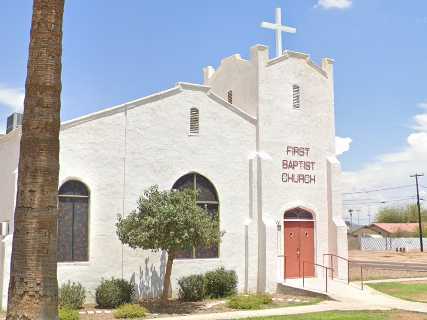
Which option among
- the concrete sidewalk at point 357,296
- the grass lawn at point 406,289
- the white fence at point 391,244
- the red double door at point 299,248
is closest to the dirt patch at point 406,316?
the concrete sidewalk at point 357,296

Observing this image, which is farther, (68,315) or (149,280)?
(149,280)

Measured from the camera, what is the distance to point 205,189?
21.8 m

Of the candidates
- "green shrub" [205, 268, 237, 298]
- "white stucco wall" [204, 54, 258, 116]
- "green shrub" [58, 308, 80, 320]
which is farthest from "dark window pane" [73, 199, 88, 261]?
"white stucco wall" [204, 54, 258, 116]

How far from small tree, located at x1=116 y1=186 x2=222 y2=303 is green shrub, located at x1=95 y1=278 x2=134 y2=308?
146 cm

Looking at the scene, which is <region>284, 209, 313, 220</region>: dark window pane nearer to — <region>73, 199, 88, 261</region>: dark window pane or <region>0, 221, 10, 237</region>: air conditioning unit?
<region>73, 199, 88, 261</region>: dark window pane

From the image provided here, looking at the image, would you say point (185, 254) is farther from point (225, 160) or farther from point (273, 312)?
point (273, 312)

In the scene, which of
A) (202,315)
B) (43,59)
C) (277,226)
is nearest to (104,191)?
(202,315)

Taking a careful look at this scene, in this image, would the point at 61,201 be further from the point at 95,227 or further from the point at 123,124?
the point at 123,124

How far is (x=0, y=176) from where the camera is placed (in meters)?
20.5

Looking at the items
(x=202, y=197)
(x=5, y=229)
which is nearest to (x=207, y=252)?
(x=202, y=197)

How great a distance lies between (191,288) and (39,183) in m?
11.1

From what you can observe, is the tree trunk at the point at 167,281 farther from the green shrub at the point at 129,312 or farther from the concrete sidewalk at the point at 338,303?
the concrete sidewalk at the point at 338,303

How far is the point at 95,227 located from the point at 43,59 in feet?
31.6

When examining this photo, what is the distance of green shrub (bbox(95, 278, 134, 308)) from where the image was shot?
1827 cm
